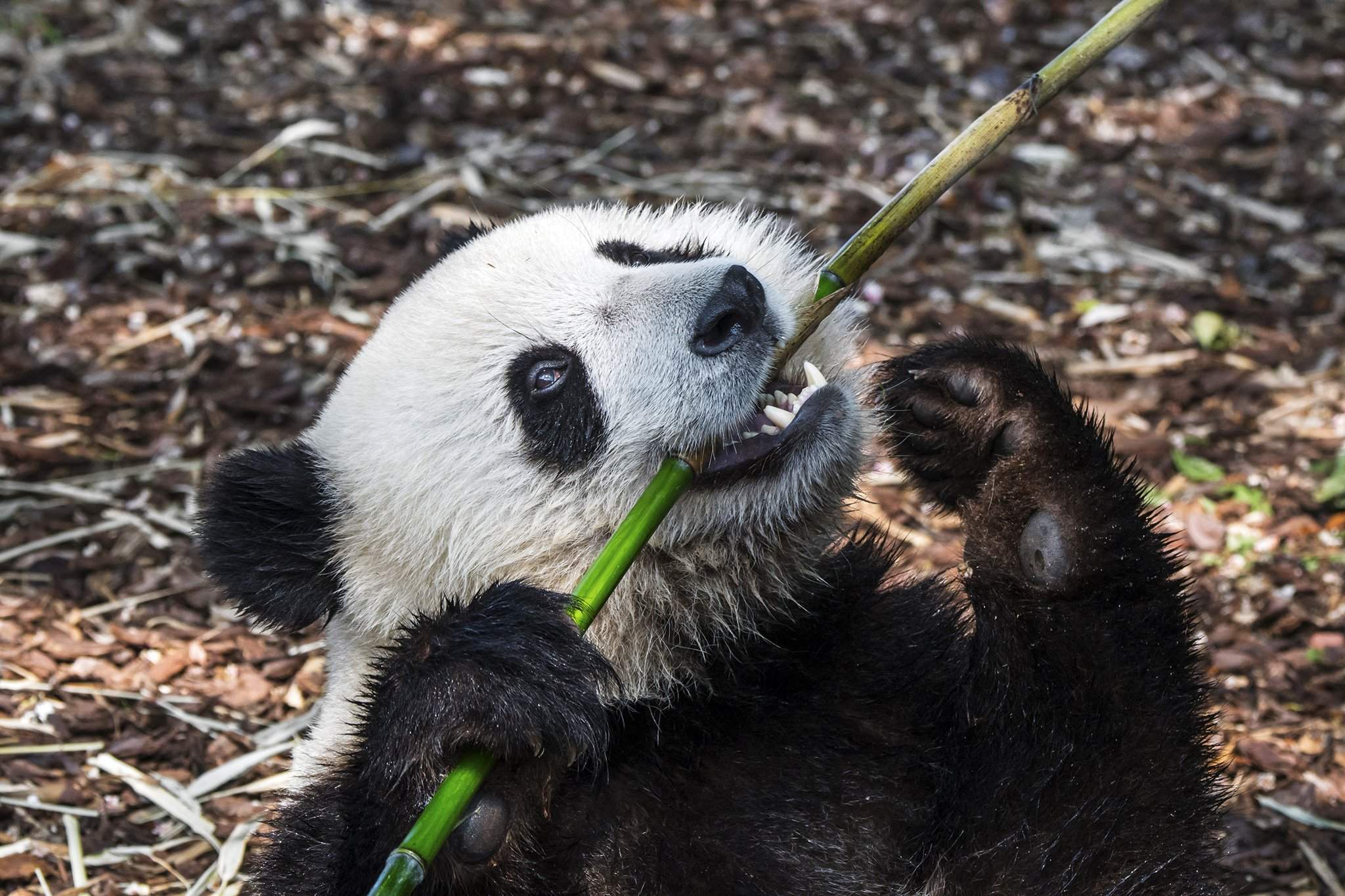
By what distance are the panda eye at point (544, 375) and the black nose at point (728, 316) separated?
35cm

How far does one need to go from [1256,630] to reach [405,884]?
11.3 ft

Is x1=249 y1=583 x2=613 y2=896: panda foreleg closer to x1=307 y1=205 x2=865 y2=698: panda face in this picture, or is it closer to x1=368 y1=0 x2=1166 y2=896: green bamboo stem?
x1=368 y1=0 x2=1166 y2=896: green bamboo stem

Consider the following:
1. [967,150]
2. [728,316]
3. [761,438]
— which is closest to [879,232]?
[967,150]

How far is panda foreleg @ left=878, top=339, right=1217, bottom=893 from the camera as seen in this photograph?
3.19 meters

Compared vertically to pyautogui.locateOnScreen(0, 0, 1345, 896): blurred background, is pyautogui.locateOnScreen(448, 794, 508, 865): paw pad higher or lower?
higher

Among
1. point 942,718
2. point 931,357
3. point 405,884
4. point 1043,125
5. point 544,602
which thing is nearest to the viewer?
point 405,884

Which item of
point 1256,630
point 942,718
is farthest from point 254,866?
Result: point 1256,630

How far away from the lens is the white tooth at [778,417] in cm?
317

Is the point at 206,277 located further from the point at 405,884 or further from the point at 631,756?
the point at 405,884

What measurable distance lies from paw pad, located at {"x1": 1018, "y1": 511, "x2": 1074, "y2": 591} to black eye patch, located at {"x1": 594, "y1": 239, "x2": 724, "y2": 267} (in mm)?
1062

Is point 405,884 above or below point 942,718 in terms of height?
above

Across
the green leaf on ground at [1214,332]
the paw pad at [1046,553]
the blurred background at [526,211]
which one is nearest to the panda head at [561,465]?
the paw pad at [1046,553]

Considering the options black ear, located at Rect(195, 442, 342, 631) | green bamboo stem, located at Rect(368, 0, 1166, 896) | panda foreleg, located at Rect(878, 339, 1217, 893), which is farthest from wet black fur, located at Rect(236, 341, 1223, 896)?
black ear, located at Rect(195, 442, 342, 631)

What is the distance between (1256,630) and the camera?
4.75 m
